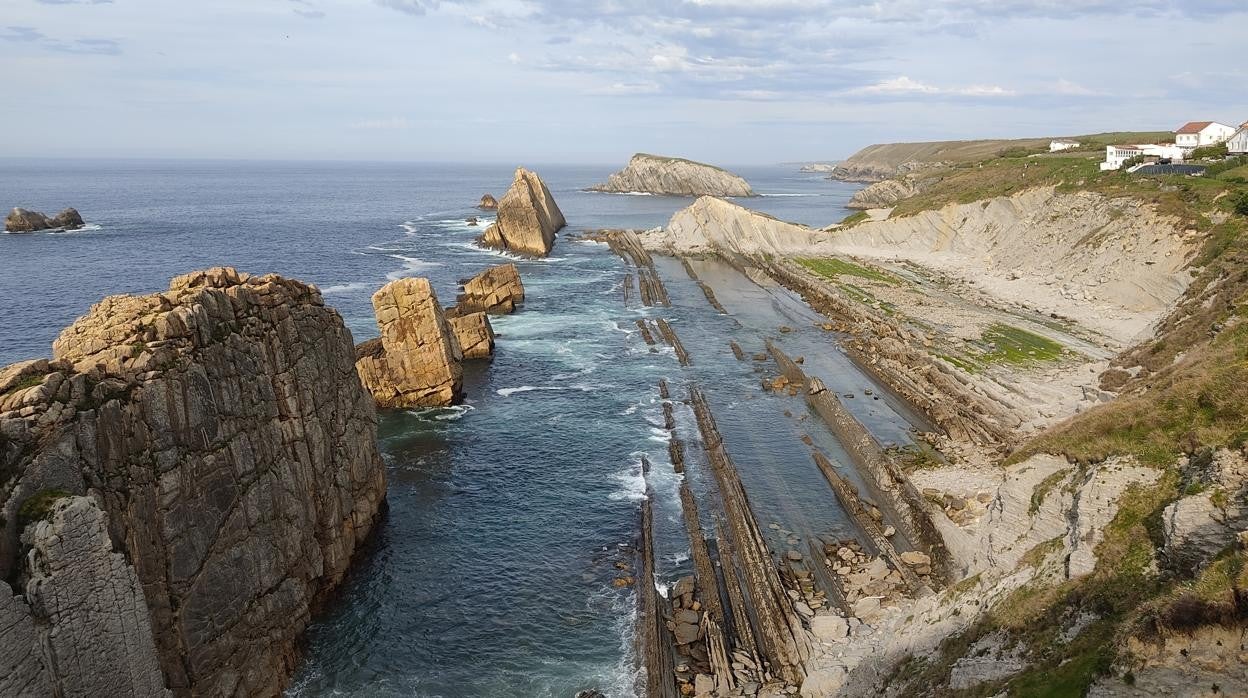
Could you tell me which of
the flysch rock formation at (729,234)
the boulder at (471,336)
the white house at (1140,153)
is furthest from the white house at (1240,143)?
the boulder at (471,336)

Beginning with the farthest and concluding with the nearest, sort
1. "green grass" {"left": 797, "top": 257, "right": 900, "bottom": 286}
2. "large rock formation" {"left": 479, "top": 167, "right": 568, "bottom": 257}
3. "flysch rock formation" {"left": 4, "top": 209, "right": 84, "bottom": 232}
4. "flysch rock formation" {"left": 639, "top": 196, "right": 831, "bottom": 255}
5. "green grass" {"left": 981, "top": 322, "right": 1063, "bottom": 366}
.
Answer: "flysch rock formation" {"left": 4, "top": 209, "right": 84, "bottom": 232}, "large rock formation" {"left": 479, "top": 167, "right": 568, "bottom": 257}, "flysch rock formation" {"left": 639, "top": 196, "right": 831, "bottom": 255}, "green grass" {"left": 797, "top": 257, "right": 900, "bottom": 286}, "green grass" {"left": 981, "top": 322, "right": 1063, "bottom": 366}

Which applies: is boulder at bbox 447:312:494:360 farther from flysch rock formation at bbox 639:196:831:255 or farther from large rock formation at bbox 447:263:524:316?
flysch rock formation at bbox 639:196:831:255

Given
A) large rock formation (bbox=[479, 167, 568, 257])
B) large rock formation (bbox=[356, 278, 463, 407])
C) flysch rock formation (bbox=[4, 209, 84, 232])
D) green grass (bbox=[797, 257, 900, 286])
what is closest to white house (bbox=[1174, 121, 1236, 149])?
green grass (bbox=[797, 257, 900, 286])

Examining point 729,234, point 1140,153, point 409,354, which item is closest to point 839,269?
point 729,234

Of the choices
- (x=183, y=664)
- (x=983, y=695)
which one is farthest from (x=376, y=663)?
(x=983, y=695)

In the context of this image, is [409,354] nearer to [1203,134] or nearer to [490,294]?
[490,294]
